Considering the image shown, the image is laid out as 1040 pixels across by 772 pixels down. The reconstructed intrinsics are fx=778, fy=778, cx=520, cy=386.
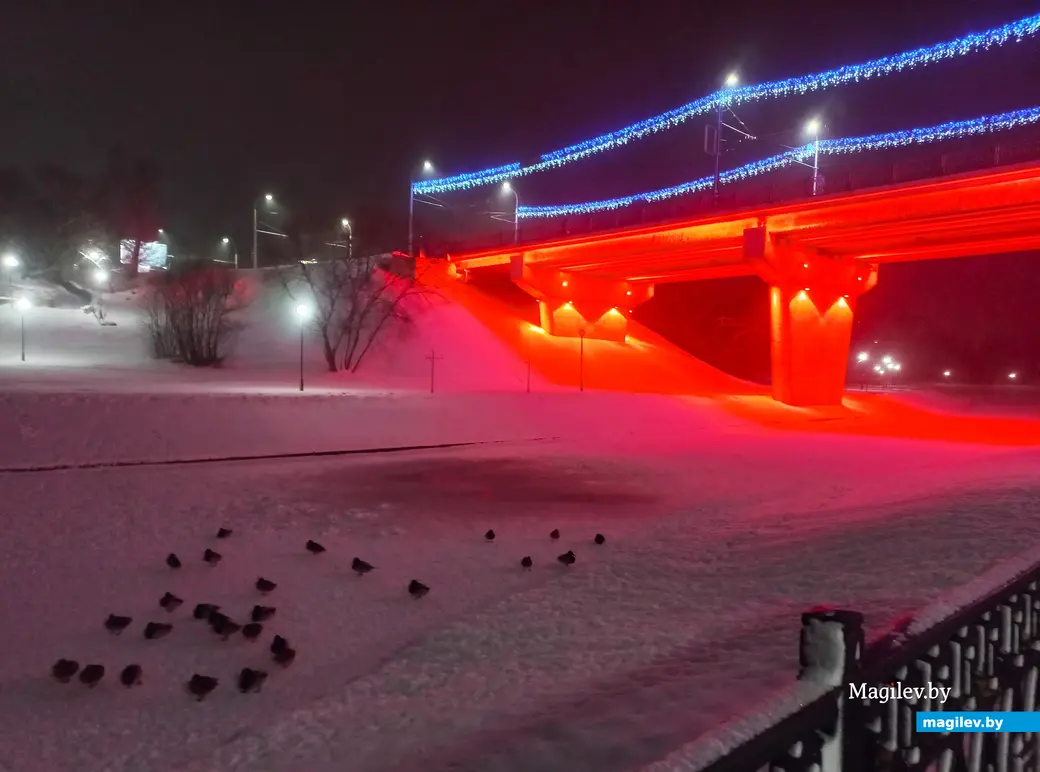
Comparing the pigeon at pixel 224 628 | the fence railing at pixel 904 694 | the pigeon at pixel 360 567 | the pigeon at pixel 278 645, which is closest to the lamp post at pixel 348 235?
the pigeon at pixel 360 567

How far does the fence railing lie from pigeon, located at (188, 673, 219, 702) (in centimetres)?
524

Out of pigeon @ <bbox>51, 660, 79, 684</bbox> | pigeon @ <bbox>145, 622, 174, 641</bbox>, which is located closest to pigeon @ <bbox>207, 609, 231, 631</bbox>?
pigeon @ <bbox>145, 622, 174, 641</bbox>

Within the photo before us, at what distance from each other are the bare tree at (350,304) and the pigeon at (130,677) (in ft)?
116

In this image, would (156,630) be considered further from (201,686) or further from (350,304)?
(350,304)

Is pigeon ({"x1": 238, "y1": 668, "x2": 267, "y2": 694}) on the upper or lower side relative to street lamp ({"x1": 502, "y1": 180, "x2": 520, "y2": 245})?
lower

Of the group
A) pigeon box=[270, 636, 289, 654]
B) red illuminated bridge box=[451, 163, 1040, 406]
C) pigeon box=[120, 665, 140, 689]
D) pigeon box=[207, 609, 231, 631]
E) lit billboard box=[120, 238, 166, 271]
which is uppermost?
lit billboard box=[120, 238, 166, 271]

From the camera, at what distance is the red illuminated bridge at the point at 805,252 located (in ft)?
105

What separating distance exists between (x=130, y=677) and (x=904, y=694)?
247 inches

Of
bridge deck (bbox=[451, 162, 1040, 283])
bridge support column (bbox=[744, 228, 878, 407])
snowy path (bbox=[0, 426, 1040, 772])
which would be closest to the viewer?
snowy path (bbox=[0, 426, 1040, 772])

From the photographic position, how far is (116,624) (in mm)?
7906

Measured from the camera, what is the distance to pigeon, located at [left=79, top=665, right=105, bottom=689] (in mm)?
6777

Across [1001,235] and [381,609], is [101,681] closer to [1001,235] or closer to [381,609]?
[381,609]

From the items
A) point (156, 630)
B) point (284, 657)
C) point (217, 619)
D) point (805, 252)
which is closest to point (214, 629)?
point (217, 619)

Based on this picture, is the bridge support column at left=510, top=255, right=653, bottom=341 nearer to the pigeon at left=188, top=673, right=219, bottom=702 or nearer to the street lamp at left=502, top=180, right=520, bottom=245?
the street lamp at left=502, top=180, right=520, bottom=245
